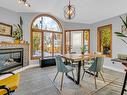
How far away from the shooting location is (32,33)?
590 cm

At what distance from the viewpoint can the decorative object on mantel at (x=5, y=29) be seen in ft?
14.6

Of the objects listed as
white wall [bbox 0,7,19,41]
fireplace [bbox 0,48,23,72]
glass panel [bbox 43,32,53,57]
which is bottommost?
fireplace [bbox 0,48,23,72]

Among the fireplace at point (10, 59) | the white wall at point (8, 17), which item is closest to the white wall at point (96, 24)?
the white wall at point (8, 17)

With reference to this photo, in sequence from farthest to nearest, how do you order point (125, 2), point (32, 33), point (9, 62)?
1. point (32, 33)
2. point (9, 62)
3. point (125, 2)

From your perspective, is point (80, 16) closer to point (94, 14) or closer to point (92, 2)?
point (94, 14)

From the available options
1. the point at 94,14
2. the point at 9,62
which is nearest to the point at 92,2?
the point at 94,14

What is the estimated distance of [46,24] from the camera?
648 centimetres

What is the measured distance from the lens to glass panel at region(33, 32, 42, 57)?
609 cm

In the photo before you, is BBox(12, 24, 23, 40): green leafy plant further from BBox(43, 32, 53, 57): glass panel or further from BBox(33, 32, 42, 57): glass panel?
BBox(43, 32, 53, 57): glass panel

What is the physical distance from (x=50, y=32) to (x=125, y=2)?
4046 millimetres

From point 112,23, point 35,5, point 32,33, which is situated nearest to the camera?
point 35,5

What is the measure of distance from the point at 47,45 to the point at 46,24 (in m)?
1.21

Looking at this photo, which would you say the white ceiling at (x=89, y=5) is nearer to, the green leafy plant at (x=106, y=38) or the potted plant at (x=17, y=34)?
the potted plant at (x=17, y=34)

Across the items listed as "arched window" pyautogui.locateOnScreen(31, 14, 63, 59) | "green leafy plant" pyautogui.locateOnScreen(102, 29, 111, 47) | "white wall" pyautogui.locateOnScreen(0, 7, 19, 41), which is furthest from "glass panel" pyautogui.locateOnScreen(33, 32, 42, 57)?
"green leafy plant" pyautogui.locateOnScreen(102, 29, 111, 47)
